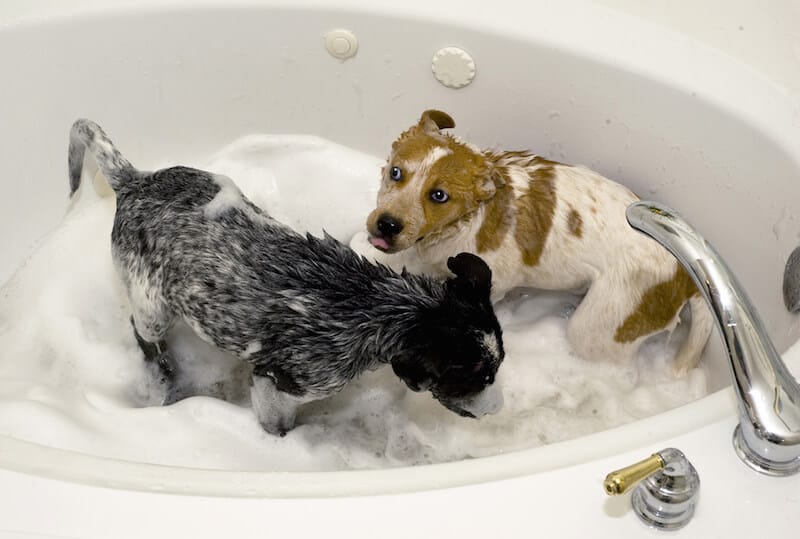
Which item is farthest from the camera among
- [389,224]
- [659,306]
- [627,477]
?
[659,306]

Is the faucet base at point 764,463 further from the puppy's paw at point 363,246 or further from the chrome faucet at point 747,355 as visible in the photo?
the puppy's paw at point 363,246

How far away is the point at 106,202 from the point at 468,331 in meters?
1.01

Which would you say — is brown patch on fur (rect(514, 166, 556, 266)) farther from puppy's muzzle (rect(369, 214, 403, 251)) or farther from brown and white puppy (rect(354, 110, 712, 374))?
puppy's muzzle (rect(369, 214, 403, 251))

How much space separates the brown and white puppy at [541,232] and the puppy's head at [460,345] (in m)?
0.15

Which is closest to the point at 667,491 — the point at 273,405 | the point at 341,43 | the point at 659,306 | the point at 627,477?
the point at 627,477

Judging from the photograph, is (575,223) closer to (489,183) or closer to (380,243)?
(489,183)

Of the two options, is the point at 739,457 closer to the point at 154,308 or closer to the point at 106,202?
the point at 154,308

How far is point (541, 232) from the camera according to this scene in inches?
58.9

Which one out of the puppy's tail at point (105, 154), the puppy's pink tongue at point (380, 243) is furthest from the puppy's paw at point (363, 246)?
the puppy's tail at point (105, 154)

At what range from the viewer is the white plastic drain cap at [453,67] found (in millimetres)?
1709

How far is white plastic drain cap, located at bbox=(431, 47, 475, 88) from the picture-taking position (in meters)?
1.71

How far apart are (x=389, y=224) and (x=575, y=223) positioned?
38cm

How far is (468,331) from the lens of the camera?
1.28 metres

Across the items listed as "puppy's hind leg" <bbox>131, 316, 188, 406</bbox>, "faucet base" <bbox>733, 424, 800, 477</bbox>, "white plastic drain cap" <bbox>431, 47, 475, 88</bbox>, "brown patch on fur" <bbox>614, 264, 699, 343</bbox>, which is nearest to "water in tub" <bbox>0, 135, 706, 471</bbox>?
"puppy's hind leg" <bbox>131, 316, 188, 406</bbox>
